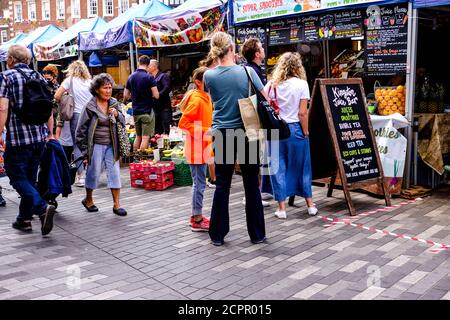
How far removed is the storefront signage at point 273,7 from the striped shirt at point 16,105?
4.26 m

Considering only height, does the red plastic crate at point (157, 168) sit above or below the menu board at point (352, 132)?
below

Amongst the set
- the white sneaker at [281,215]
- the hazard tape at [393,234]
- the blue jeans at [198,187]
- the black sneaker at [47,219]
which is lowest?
the hazard tape at [393,234]

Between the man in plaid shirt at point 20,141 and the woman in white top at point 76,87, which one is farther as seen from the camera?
the woman in white top at point 76,87

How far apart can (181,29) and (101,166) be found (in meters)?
5.41

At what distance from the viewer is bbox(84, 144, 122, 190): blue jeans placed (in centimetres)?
651

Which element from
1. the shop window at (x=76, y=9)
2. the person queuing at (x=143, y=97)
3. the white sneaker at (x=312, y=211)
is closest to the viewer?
the white sneaker at (x=312, y=211)

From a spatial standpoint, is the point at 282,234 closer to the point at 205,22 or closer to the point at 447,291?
the point at 447,291

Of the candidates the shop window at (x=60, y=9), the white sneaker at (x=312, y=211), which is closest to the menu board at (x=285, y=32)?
the white sneaker at (x=312, y=211)

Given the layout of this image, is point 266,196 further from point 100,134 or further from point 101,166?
point 100,134

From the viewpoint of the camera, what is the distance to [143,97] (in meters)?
10.3

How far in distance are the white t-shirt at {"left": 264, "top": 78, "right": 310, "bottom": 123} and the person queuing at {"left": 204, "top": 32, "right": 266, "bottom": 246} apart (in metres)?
1.09

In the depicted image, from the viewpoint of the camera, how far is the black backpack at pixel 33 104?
5633mm

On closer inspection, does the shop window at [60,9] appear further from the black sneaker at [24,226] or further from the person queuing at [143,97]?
the black sneaker at [24,226]

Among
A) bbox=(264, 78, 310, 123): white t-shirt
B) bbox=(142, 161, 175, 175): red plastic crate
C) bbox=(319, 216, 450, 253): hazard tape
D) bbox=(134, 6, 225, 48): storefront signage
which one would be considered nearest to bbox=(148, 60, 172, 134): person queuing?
bbox=(134, 6, 225, 48): storefront signage
